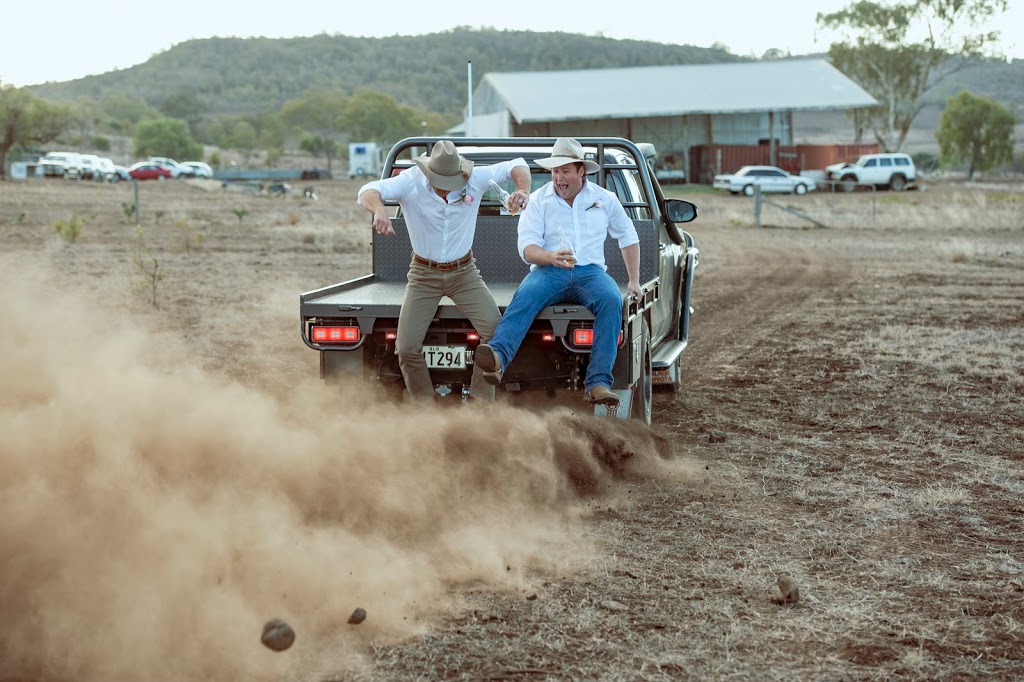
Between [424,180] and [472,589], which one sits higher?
[424,180]

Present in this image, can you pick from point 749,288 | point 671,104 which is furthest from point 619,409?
point 671,104

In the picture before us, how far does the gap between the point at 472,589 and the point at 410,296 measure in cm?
216

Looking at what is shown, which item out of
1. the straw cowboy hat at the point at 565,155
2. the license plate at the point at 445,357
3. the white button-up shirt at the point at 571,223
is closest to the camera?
the license plate at the point at 445,357

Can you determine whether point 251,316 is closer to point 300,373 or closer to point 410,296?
point 300,373

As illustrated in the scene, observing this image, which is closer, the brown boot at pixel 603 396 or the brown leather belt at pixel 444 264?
the brown boot at pixel 603 396

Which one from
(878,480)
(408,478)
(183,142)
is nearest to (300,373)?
(408,478)

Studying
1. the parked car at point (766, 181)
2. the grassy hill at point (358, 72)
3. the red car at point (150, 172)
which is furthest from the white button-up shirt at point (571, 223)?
the grassy hill at point (358, 72)

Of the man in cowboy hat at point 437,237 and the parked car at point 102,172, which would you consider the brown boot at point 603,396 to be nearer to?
the man in cowboy hat at point 437,237

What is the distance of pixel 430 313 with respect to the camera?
652 centimetres

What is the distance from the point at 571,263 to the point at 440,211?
80 cm

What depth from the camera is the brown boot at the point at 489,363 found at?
245 inches

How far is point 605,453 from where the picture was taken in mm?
6617

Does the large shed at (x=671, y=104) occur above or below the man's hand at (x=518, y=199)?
above

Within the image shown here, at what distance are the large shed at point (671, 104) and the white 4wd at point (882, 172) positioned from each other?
13.7ft
